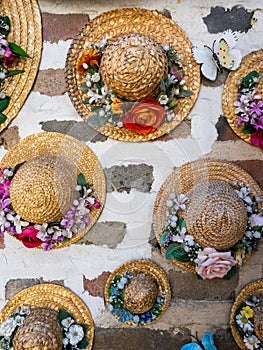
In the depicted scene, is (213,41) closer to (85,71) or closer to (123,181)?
(85,71)

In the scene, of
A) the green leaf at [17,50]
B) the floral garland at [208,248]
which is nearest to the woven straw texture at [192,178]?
the floral garland at [208,248]

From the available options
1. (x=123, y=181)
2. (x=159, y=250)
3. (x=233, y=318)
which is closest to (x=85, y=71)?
(x=123, y=181)

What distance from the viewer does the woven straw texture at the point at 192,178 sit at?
68.7 inches

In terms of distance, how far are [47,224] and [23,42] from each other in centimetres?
77

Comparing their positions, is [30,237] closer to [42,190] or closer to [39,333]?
[42,190]

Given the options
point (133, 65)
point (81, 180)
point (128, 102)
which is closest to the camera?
point (133, 65)

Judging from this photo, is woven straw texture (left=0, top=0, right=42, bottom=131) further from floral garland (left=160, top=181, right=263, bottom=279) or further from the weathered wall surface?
floral garland (left=160, top=181, right=263, bottom=279)

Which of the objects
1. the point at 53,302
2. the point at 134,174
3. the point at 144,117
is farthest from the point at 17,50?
the point at 53,302

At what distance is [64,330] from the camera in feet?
5.76

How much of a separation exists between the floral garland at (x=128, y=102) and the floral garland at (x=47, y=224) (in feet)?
0.95

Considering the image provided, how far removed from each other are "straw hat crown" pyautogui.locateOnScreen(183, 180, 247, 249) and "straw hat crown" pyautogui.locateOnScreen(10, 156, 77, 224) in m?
0.50

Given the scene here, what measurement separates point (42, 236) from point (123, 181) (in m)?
0.41

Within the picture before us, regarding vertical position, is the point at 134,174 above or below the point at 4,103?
below

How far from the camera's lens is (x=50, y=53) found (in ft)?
5.86
